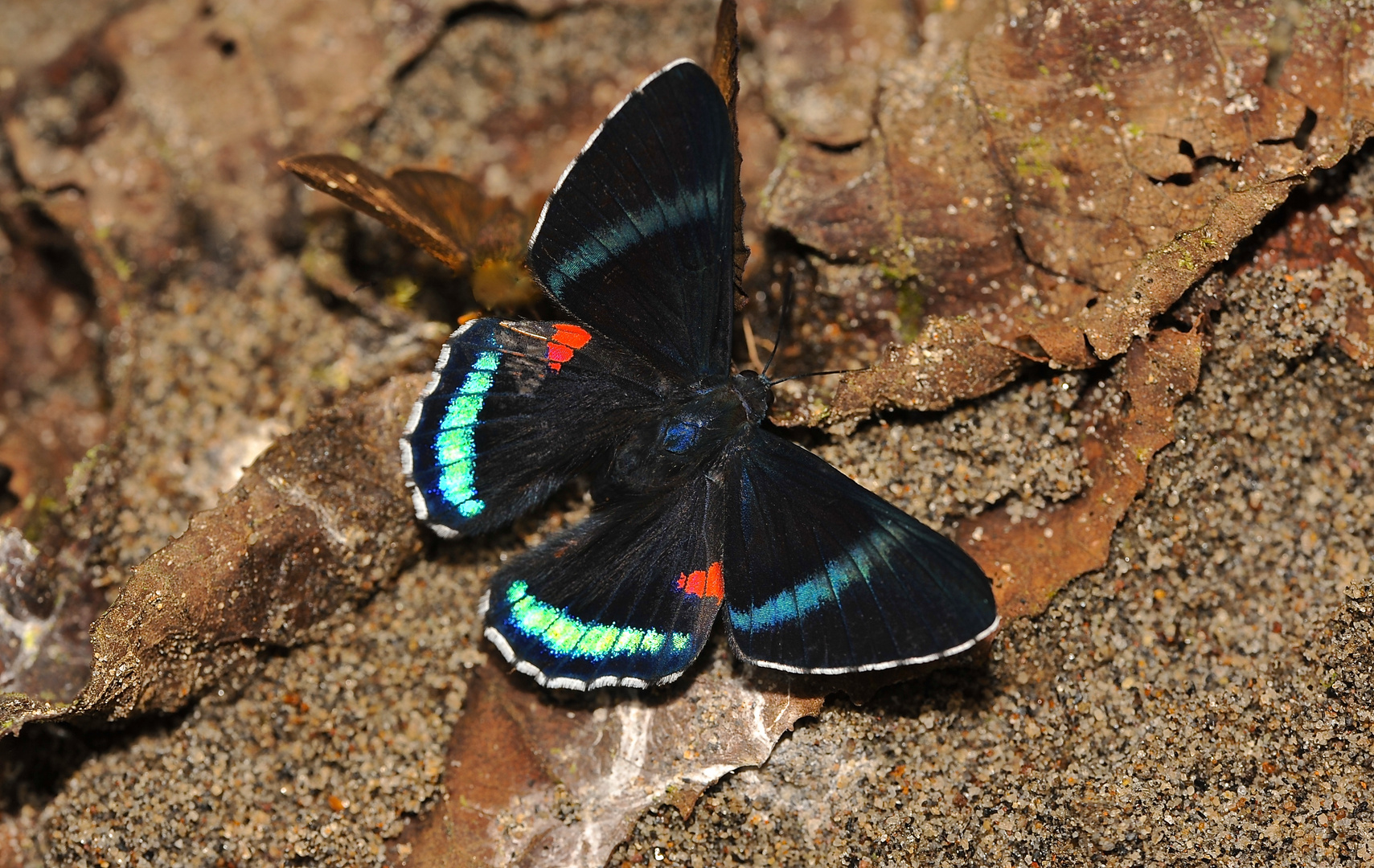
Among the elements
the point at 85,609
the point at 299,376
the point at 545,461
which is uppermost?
the point at 545,461

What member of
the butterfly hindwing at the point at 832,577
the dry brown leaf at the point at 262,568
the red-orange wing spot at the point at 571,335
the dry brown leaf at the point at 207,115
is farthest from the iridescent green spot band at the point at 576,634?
the dry brown leaf at the point at 207,115

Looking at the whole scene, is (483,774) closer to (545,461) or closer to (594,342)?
(545,461)

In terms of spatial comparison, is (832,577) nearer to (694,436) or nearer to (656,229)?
(694,436)

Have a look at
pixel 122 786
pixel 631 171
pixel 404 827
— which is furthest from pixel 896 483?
pixel 122 786

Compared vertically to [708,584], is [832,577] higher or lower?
higher

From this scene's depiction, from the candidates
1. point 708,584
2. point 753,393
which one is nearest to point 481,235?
point 753,393
